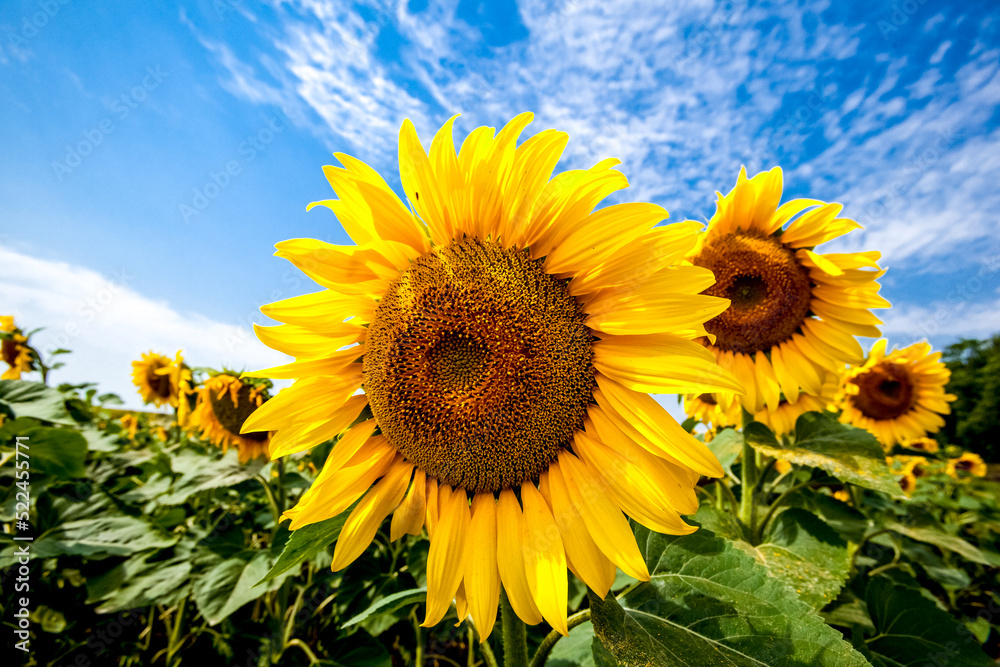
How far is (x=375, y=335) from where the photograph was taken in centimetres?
148

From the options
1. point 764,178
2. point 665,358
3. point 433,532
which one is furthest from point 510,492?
point 764,178

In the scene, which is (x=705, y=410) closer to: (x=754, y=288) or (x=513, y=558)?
(x=754, y=288)

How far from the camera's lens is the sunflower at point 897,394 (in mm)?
4801

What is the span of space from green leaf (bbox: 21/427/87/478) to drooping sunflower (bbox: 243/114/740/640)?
2.37 metres

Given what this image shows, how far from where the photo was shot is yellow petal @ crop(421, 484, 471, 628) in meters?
1.33

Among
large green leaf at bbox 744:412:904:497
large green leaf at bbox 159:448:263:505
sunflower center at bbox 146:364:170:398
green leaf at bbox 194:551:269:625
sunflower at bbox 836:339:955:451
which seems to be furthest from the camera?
sunflower center at bbox 146:364:170:398

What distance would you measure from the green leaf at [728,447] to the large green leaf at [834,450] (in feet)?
1.00

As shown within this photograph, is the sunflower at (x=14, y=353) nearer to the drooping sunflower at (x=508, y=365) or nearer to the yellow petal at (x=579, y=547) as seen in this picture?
the drooping sunflower at (x=508, y=365)

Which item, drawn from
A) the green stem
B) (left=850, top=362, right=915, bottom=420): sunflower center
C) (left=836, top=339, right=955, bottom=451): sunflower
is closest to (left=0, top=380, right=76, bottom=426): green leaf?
the green stem

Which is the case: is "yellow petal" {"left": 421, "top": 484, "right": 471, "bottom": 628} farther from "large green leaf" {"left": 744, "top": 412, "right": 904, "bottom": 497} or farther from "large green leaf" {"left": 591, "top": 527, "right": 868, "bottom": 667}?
"large green leaf" {"left": 744, "top": 412, "right": 904, "bottom": 497}

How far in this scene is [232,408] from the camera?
13.8ft

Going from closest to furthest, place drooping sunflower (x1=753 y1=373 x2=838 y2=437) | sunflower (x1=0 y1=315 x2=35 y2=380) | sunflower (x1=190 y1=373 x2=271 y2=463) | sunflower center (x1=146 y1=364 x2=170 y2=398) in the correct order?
drooping sunflower (x1=753 y1=373 x2=838 y2=437), sunflower (x1=190 y1=373 x2=271 y2=463), sunflower (x1=0 y1=315 x2=35 y2=380), sunflower center (x1=146 y1=364 x2=170 y2=398)

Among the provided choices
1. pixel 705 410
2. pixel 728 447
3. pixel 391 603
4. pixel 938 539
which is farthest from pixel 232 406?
pixel 938 539

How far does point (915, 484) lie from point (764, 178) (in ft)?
23.4
